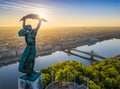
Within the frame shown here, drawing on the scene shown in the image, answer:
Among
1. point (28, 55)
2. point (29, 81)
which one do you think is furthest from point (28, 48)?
point (29, 81)

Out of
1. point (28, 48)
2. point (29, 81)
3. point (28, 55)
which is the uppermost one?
point (28, 48)

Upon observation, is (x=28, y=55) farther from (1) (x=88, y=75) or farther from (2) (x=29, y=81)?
(1) (x=88, y=75)

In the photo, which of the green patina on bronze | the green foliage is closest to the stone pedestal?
the green patina on bronze

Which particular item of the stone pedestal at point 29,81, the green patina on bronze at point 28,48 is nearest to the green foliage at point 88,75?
the stone pedestal at point 29,81

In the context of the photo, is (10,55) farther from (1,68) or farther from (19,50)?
(1,68)

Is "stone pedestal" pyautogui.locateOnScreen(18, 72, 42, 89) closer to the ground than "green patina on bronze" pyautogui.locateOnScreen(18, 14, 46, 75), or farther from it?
closer to the ground

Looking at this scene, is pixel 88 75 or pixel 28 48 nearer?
pixel 28 48

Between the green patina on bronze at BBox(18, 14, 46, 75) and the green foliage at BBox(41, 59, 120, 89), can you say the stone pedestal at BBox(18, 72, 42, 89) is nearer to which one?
the green patina on bronze at BBox(18, 14, 46, 75)

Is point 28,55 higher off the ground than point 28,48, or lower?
lower

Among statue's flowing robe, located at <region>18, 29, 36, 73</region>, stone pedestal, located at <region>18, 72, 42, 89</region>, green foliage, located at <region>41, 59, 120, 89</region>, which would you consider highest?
statue's flowing robe, located at <region>18, 29, 36, 73</region>

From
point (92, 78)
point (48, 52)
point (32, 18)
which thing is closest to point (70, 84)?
point (92, 78)

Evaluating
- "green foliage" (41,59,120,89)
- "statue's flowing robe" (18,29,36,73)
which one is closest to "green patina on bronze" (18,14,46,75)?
"statue's flowing robe" (18,29,36,73)

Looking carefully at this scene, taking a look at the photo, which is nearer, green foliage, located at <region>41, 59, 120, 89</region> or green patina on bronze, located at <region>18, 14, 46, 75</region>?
green patina on bronze, located at <region>18, 14, 46, 75</region>
